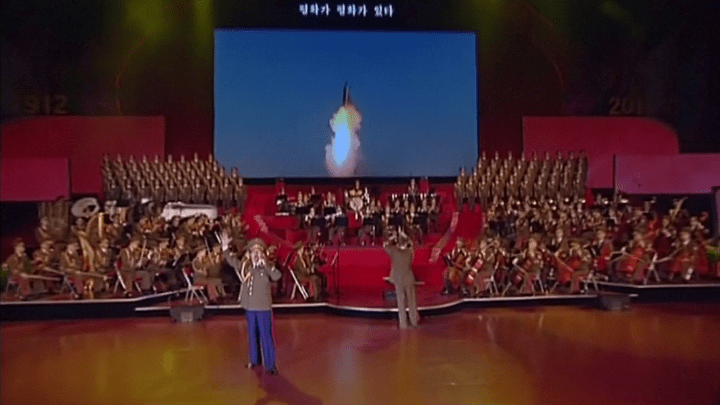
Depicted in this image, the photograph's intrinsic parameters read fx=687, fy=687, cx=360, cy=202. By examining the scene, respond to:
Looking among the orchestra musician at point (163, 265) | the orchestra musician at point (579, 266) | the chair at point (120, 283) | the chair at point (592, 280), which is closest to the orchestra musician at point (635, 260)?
the chair at point (592, 280)

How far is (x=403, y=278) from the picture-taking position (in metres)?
10.4

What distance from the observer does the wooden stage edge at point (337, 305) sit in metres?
11.3

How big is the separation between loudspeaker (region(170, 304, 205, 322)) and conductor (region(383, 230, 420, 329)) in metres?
3.26

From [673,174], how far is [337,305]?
18.5 feet

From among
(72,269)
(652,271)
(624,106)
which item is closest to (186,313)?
(72,269)

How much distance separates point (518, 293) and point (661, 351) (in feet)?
12.2

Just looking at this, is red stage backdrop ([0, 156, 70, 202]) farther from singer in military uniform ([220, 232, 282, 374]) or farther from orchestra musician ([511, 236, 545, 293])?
orchestra musician ([511, 236, 545, 293])

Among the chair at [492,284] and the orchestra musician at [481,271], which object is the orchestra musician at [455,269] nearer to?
the orchestra musician at [481,271]

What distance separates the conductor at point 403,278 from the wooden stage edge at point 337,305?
0.58 m

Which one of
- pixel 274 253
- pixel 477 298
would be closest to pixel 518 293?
pixel 477 298

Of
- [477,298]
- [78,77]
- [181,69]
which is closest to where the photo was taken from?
[477,298]

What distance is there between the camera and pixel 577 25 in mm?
15102

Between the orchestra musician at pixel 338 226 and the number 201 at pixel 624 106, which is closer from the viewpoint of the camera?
the orchestra musician at pixel 338 226

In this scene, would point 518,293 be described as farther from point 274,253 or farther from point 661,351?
point 274,253
